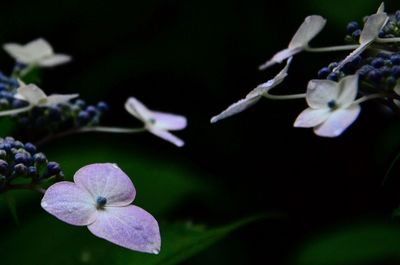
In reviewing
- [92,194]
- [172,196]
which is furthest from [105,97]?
[92,194]

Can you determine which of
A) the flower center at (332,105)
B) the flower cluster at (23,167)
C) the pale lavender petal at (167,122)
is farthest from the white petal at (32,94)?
the flower center at (332,105)

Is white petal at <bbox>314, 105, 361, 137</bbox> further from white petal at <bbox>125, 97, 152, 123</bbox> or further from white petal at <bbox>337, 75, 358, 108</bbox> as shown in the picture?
white petal at <bbox>125, 97, 152, 123</bbox>

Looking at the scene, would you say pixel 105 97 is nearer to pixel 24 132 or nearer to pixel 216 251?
pixel 216 251

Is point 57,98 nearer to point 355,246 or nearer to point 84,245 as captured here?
point 84,245

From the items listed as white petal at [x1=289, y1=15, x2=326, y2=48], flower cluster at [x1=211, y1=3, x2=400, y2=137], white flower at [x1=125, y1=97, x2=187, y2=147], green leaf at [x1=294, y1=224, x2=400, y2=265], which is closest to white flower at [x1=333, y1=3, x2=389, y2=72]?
flower cluster at [x1=211, y1=3, x2=400, y2=137]

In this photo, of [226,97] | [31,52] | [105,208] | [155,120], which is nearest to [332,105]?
[105,208]

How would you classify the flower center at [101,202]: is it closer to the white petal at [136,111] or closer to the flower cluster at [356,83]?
the flower cluster at [356,83]
